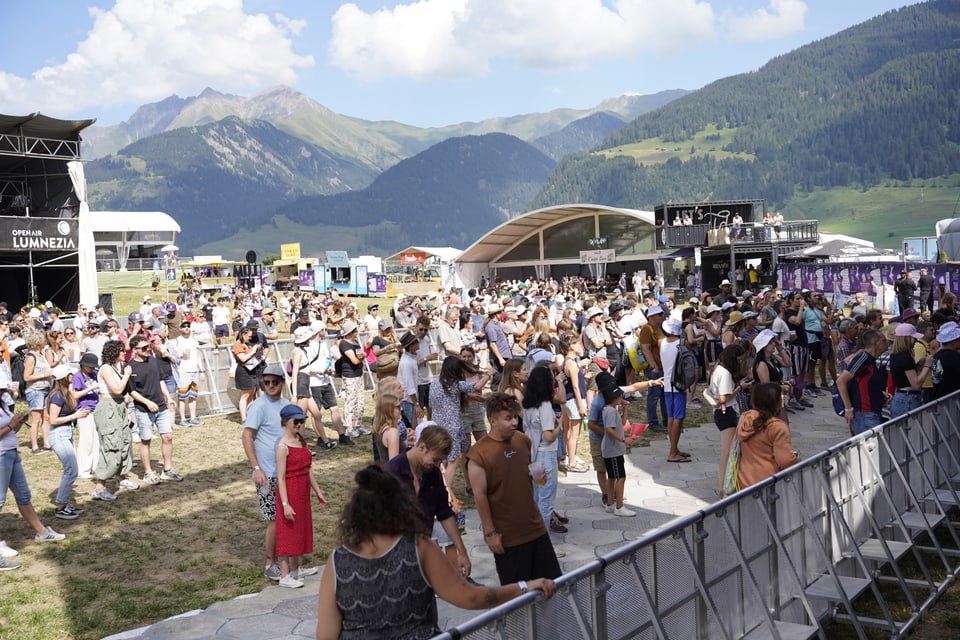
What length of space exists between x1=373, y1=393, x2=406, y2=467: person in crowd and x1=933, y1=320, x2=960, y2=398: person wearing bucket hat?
4872 mm

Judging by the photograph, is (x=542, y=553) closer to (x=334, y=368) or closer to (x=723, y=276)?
(x=334, y=368)

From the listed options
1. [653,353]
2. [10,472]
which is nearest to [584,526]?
[653,353]

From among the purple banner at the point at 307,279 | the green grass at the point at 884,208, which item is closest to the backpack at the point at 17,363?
the purple banner at the point at 307,279

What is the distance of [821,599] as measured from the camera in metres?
5.15

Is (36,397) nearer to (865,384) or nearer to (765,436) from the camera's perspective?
(765,436)

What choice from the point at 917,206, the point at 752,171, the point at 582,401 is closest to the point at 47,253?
the point at 582,401

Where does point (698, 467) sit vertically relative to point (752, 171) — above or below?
below

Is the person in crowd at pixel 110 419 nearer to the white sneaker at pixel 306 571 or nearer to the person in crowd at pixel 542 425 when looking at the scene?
the white sneaker at pixel 306 571

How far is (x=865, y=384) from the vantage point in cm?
750

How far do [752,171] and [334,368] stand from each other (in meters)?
200

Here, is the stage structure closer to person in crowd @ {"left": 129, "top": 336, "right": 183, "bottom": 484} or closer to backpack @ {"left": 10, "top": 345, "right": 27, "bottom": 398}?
backpack @ {"left": 10, "top": 345, "right": 27, "bottom": 398}

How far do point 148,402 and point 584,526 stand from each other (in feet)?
15.6

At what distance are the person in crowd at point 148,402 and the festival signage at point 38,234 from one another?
21019 millimetres

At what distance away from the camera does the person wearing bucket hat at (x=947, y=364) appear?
7598 millimetres
